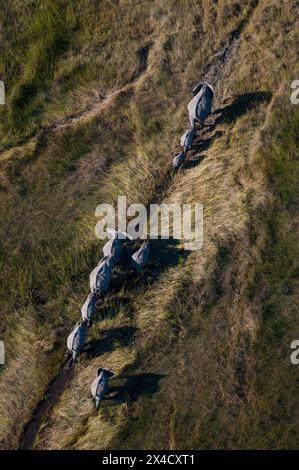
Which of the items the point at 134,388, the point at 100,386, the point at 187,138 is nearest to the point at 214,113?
the point at 187,138

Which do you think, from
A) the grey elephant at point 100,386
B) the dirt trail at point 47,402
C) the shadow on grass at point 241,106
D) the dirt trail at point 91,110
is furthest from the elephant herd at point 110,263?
the dirt trail at point 91,110

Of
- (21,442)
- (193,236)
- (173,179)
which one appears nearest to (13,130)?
(173,179)

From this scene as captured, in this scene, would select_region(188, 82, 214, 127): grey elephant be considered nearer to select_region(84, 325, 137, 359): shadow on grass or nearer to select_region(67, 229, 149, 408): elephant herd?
select_region(67, 229, 149, 408): elephant herd

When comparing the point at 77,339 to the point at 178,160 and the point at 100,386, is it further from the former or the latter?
the point at 178,160

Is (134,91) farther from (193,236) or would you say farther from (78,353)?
(78,353)

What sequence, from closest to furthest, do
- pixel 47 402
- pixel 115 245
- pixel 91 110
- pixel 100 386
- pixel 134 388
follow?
pixel 100 386, pixel 134 388, pixel 47 402, pixel 115 245, pixel 91 110
